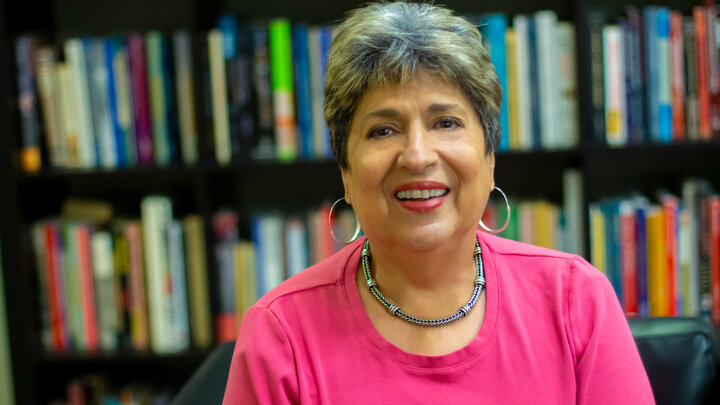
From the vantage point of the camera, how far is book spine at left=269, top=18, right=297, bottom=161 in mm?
2104

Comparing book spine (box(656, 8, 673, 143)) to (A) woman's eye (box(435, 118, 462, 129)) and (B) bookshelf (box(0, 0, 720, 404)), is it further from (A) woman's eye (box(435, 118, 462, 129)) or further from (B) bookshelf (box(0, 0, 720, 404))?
(A) woman's eye (box(435, 118, 462, 129))

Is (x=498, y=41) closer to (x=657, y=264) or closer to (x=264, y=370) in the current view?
(x=657, y=264)

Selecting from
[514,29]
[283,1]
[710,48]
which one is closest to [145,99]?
[283,1]

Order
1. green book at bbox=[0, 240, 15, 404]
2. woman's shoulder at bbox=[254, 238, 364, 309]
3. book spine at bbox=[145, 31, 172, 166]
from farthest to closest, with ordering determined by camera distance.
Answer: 1. green book at bbox=[0, 240, 15, 404]
2. book spine at bbox=[145, 31, 172, 166]
3. woman's shoulder at bbox=[254, 238, 364, 309]

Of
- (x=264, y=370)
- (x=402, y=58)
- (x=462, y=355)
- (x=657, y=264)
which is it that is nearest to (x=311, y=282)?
(x=264, y=370)

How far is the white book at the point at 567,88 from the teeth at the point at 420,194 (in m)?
1.01

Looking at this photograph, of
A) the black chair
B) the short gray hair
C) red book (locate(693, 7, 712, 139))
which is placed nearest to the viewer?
the short gray hair

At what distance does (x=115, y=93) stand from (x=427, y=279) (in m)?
1.27

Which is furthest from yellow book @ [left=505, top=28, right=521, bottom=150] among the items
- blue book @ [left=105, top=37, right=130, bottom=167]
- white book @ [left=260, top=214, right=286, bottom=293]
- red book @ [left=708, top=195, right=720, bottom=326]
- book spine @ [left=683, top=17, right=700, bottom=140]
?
blue book @ [left=105, top=37, right=130, bottom=167]

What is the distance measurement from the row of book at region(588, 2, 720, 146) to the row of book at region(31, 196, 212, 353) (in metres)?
1.18

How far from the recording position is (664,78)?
6.80 ft

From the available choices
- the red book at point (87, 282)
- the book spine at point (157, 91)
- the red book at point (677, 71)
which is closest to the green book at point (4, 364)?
the red book at point (87, 282)

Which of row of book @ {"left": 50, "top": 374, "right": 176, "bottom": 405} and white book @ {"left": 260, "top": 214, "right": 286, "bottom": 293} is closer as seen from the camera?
white book @ {"left": 260, "top": 214, "right": 286, "bottom": 293}

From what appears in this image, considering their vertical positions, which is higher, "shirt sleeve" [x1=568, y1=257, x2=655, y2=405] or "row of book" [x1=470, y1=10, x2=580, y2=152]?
"row of book" [x1=470, y1=10, x2=580, y2=152]
